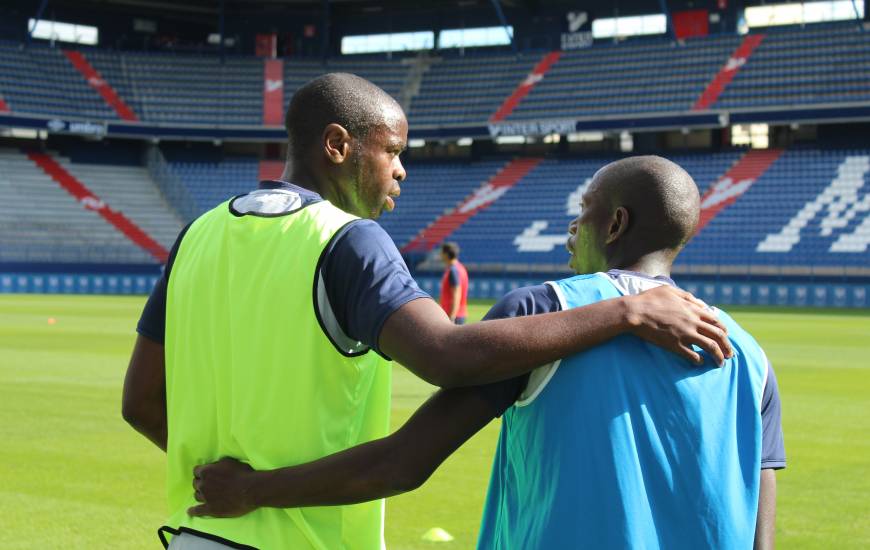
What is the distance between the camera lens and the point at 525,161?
52938 mm

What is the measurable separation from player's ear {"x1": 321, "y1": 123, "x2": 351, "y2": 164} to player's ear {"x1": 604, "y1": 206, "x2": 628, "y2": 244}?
0.72 metres

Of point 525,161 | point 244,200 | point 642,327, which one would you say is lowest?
point 525,161

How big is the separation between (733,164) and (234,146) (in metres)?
26.1

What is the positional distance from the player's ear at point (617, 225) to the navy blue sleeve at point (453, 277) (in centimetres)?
1364

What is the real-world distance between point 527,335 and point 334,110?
2.82 feet

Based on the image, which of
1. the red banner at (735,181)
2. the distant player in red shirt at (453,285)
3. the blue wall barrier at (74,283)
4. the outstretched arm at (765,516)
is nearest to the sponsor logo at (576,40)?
the red banner at (735,181)

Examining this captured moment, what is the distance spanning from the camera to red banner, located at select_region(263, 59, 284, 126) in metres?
56.5

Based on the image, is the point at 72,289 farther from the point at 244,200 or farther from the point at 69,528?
the point at 244,200

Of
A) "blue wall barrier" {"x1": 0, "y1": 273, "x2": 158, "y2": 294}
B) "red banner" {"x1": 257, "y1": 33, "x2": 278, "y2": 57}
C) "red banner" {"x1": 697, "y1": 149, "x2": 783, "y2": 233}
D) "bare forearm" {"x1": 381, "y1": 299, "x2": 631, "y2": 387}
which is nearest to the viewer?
"bare forearm" {"x1": 381, "y1": 299, "x2": 631, "y2": 387}

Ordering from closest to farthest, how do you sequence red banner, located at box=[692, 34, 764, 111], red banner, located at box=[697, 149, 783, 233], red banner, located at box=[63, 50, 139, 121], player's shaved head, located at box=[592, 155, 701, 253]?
player's shaved head, located at box=[592, 155, 701, 253]
red banner, located at box=[697, 149, 783, 233]
red banner, located at box=[692, 34, 764, 111]
red banner, located at box=[63, 50, 139, 121]

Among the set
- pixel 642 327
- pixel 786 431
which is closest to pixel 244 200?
pixel 642 327

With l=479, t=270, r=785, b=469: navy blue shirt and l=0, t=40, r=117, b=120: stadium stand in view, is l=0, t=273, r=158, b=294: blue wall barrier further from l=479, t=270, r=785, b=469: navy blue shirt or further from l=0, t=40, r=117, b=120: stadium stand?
l=479, t=270, r=785, b=469: navy blue shirt

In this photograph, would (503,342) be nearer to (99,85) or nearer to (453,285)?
(453,285)

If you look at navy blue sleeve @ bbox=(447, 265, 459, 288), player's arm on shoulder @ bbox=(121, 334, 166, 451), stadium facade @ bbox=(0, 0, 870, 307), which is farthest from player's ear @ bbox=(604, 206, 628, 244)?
stadium facade @ bbox=(0, 0, 870, 307)
